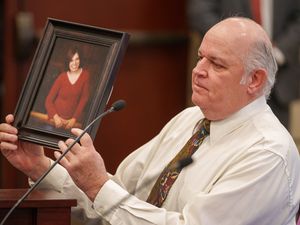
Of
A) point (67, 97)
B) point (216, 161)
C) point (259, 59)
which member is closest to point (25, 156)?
point (67, 97)

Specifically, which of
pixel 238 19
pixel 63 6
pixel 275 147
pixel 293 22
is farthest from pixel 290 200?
pixel 63 6

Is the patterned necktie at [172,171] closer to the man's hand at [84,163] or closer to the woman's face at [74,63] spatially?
the man's hand at [84,163]

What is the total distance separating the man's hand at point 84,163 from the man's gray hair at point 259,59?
0.60 meters

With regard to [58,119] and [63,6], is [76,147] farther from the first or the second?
[63,6]

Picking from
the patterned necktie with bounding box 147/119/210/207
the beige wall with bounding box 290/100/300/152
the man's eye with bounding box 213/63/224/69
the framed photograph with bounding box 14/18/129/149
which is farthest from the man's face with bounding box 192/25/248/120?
the beige wall with bounding box 290/100/300/152

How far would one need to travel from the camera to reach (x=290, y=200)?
10.3ft

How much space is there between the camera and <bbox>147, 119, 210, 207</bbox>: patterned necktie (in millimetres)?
3379

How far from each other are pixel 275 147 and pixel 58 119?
76 cm

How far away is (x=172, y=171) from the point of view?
11.2 ft

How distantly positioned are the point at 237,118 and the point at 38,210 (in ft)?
2.69

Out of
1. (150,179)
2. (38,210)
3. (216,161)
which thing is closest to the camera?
(38,210)

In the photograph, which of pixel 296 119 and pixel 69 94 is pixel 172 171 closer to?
pixel 69 94

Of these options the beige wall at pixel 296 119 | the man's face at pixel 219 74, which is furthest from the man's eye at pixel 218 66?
the beige wall at pixel 296 119

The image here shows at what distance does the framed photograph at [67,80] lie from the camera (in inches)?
126
